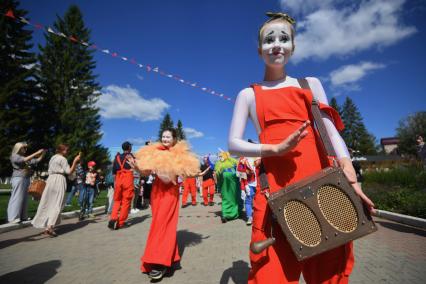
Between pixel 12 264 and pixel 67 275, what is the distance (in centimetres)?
133

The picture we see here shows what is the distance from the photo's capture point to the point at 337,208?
60.2 inches

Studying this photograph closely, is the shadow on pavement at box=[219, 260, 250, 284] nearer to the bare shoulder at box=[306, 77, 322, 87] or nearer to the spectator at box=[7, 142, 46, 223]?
the bare shoulder at box=[306, 77, 322, 87]

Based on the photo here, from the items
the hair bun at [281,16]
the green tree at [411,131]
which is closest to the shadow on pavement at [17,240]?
the hair bun at [281,16]

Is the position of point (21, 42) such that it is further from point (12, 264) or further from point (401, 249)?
point (401, 249)

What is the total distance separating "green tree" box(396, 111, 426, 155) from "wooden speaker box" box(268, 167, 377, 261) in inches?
2826

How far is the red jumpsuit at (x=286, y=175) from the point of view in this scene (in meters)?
1.64

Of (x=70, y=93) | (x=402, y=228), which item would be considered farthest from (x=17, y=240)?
(x=70, y=93)

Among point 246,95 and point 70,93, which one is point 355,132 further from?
point 246,95

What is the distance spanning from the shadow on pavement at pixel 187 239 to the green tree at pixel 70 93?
2868 centimetres

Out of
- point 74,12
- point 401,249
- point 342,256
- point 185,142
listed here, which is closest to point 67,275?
point 185,142

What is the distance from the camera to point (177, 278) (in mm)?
4012

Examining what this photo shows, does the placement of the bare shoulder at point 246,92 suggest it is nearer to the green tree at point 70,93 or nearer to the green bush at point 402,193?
the green bush at point 402,193

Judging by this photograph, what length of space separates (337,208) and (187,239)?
5454mm

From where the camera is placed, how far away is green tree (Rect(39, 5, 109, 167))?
105 feet
